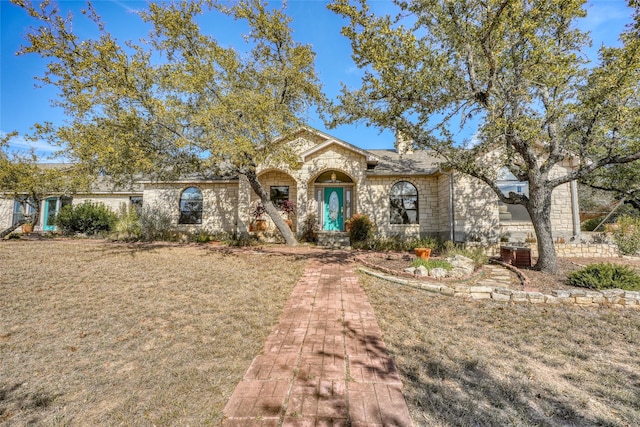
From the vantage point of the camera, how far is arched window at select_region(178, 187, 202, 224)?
15227 millimetres

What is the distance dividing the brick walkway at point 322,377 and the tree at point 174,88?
6.58 meters

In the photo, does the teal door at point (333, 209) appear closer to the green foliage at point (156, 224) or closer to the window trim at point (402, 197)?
the window trim at point (402, 197)

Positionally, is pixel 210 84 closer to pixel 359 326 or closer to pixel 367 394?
pixel 359 326

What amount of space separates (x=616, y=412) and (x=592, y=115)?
6864 millimetres

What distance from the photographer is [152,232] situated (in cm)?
1419

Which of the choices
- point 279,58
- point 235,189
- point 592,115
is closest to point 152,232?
point 235,189

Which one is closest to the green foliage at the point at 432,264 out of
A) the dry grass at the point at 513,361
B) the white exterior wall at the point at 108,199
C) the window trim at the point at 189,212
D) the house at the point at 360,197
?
the dry grass at the point at 513,361

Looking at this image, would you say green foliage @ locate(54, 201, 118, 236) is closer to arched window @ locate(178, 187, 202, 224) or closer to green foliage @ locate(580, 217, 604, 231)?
arched window @ locate(178, 187, 202, 224)

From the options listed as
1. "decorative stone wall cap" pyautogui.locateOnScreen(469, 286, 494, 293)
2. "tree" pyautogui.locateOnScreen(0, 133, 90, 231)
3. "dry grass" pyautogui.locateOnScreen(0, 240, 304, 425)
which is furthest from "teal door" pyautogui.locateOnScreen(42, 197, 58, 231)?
"decorative stone wall cap" pyautogui.locateOnScreen(469, 286, 494, 293)

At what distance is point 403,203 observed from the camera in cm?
1394

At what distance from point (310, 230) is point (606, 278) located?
33.5ft

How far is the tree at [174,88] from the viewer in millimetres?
8891

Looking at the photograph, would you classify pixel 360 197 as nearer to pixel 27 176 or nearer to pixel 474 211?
pixel 474 211

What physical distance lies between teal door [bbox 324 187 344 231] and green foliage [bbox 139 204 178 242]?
7.93 m
